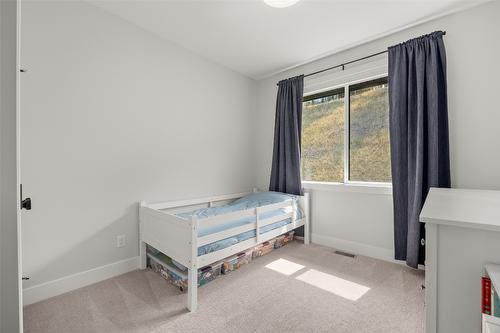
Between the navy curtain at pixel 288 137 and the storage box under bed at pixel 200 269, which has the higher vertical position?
the navy curtain at pixel 288 137

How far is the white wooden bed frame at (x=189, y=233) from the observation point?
165 cm

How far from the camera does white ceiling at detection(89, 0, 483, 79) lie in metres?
1.95

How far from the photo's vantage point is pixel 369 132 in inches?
103

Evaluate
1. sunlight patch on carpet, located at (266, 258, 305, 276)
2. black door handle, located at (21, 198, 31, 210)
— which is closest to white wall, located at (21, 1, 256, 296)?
black door handle, located at (21, 198, 31, 210)

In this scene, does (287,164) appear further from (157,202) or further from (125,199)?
(125,199)

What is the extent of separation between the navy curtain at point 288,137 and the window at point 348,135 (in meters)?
0.20

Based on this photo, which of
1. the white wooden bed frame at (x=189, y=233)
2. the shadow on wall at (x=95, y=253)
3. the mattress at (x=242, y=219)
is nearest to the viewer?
the white wooden bed frame at (x=189, y=233)

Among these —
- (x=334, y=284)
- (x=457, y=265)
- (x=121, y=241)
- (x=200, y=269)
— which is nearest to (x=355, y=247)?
(x=334, y=284)

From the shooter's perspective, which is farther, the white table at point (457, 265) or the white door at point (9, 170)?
the white table at point (457, 265)

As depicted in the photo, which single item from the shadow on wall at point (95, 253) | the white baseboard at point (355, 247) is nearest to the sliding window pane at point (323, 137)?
the white baseboard at point (355, 247)

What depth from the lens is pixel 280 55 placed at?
2.81m

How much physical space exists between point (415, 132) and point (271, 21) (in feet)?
5.68

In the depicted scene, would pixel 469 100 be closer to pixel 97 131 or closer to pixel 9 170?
pixel 9 170

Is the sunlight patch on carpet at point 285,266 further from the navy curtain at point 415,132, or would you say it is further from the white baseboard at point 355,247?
the navy curtain at point 415,132
